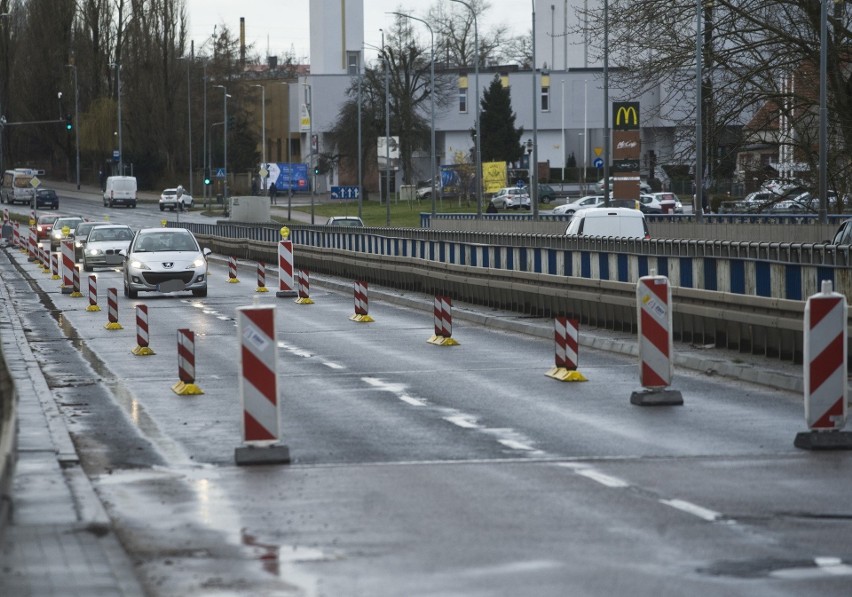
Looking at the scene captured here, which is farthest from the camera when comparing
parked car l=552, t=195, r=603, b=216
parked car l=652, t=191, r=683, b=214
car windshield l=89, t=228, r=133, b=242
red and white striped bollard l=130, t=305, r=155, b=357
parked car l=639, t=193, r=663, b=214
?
parked car l=652, t=191, r=683, b=214

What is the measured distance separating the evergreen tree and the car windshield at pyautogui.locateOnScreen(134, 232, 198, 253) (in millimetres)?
84287

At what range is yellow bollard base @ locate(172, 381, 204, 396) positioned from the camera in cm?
1653

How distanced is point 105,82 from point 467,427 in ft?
399

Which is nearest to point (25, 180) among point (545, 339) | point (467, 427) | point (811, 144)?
point (811, 144)

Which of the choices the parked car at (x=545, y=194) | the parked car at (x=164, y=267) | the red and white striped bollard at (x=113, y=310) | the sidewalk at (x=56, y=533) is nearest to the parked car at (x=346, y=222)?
the parked car at (x=164, y=267)

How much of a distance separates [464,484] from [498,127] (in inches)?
4442

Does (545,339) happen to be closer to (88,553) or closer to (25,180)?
(88,553)

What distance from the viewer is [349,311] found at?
1222 inches

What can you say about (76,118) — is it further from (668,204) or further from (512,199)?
(668,204)

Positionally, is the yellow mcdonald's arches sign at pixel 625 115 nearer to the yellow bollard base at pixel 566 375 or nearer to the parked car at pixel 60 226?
the parked car at pixel 60 226

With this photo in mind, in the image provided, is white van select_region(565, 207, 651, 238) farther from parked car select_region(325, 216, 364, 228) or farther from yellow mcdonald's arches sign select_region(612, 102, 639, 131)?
parked car select_region(325, 216, 364, 228)

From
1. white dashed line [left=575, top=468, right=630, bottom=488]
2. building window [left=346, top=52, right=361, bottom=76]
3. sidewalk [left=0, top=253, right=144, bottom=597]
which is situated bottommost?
white dashed line [left=575, top=468, right=630, bottom=488]

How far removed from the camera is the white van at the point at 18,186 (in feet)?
408

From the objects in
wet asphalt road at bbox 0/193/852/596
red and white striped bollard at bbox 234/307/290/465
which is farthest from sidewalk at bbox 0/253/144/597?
red and white striped bollard at bbox 234/307/290/465
